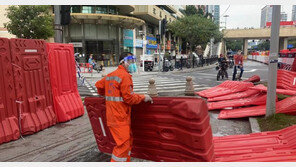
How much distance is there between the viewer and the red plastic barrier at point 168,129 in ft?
9.56

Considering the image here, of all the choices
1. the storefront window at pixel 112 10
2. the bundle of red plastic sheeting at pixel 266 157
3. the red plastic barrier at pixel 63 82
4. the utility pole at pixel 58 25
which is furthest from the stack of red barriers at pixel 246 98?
the storefront window at pixel 112 10

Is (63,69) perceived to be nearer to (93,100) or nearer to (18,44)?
(18,44)

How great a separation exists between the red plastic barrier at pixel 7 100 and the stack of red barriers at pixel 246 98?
488cm

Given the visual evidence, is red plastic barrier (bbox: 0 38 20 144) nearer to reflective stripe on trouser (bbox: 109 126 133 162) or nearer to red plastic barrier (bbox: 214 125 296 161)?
reflective stripe on trouser (bbox: 109 126 133 162)

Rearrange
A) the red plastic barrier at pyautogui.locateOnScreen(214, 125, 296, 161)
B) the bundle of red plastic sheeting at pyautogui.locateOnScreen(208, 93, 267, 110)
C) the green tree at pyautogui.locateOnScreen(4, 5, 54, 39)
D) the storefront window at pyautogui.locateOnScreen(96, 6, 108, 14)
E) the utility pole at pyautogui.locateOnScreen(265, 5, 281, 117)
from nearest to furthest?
1. the red plastic barrier at pyautogui.locateOnScreen(214, 125, 296, 161)
2. the utility pole at pyautogui.locateOnScreen(265, 5, 281, 117)
3. the bundle of red plastic sheeting at pyautogui.locateOnScreen(208, 93, 267, 110)
4. the green tree at pyautogui.locateOnScreen(4, 5, 54, 39)
5. the storefront window at pyautogui.locateOnScreen(96, 6, 108, 14)

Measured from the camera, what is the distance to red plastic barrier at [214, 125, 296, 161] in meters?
3.59

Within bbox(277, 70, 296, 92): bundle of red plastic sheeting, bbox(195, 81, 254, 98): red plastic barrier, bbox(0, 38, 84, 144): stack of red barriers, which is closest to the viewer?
bbox(0, 38, 84, 144): stack of red barriers

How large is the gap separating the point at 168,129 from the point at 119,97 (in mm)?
800

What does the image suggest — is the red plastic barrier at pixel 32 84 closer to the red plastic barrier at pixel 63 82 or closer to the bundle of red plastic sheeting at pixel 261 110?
the red plastic barrier at pixel 63 82

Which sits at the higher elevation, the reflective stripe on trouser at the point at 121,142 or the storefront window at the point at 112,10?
the storefront window at the point at 112,10

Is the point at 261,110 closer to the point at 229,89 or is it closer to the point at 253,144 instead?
the point at 253,144

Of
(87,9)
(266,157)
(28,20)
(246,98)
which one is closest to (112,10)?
(87,9)

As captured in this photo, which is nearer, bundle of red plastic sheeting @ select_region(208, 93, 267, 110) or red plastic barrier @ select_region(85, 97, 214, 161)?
red plastic barrier @ select_region(85, 97, 214, 161)

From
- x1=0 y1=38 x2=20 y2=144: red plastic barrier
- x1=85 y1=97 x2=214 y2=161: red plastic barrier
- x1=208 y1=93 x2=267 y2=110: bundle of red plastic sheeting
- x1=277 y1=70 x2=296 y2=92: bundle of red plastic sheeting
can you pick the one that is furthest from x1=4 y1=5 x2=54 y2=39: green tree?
x1=85 y1=97 x2=214 y2=161: red plastic barrier
